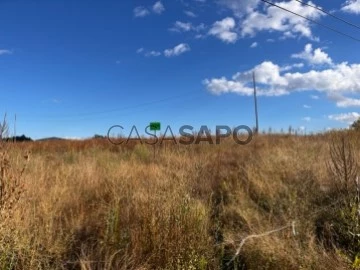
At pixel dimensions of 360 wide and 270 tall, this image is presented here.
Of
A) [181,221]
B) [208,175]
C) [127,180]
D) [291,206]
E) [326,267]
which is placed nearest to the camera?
[326,267]

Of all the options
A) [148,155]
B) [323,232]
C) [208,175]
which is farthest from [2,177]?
[148,155]

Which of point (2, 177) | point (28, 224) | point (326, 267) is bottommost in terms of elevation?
point (326, 267)

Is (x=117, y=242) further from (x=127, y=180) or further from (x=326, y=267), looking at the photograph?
(x=127, y=180)

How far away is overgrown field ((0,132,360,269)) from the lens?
12.2 feet

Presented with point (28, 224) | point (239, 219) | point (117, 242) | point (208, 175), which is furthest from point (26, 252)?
point (208, 175)

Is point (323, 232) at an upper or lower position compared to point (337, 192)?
lower

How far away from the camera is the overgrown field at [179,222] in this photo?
3730 millimetres

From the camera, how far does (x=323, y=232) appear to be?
186 inches

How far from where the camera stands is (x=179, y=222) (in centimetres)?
396

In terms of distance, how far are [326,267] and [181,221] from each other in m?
1.42

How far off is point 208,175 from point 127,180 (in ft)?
5.23

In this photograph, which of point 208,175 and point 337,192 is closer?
point 337,192

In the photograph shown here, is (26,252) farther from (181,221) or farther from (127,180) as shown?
(127,180)

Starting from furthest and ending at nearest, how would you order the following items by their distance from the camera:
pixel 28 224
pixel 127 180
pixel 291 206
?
pixel 127 180 → pixel 291 206 → pixel 28 224
